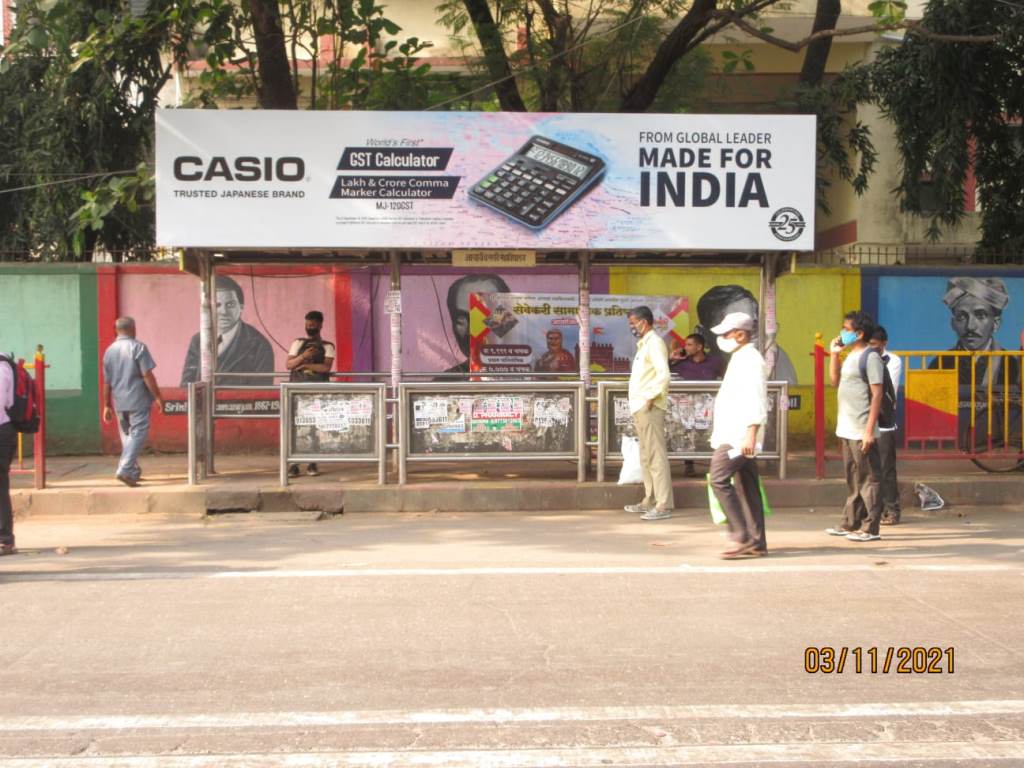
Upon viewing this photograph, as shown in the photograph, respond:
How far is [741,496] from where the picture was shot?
26.1ft

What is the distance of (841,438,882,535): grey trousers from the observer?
8.55 meters

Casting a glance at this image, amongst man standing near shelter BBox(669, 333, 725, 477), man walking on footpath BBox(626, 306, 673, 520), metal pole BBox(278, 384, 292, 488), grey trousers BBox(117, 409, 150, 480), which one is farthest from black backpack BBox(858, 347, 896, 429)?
grey trousers BBox(117, 409, 150, 480)

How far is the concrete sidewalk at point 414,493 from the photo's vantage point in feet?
33.4

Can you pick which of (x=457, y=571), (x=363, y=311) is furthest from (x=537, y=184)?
(x=457, y=571)

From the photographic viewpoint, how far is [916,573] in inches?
292

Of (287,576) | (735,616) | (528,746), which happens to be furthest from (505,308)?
(528,746)

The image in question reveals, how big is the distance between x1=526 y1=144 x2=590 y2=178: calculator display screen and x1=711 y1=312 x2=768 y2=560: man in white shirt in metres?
3.20

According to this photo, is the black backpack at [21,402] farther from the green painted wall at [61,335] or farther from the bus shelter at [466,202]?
the green painted wall at [61,335]

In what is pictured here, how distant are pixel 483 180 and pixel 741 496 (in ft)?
14.1

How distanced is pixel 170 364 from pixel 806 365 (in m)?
8.29

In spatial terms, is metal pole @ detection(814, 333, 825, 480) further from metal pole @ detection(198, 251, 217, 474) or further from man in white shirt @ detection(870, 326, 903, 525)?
metal pole @ detection(198, 251, 217, 474)

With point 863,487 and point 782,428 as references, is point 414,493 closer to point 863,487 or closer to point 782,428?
point 782,428

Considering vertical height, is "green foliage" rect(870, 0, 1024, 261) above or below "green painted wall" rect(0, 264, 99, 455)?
above

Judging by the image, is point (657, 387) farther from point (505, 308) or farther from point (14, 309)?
point (14, 309)
